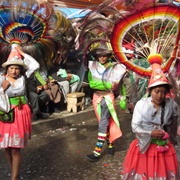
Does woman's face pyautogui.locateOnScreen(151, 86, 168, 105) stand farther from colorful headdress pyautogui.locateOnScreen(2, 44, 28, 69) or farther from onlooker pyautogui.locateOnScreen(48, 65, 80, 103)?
onlooker pyautogui.locateOnScreen(48, 65, 80, 103)

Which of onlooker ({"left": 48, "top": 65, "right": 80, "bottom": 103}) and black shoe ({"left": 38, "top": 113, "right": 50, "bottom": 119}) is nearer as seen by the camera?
black shoe ({"left": 38, "top": 113, "right": 50, "bottom": 119})

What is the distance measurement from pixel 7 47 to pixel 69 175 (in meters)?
2.09

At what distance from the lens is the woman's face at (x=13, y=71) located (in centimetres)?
415

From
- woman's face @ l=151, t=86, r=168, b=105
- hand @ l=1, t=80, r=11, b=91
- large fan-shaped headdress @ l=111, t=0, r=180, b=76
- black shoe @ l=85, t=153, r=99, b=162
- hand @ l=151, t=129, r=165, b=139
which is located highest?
large fan-shaped headdress @ l=111, t=0, r=180, b=76

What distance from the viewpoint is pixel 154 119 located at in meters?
3.33

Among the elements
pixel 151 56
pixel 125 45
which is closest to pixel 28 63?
pixel 125 45

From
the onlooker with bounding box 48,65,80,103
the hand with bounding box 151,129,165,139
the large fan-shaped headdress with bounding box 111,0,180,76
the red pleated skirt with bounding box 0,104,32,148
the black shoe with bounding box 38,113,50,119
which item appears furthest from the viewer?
the onlooker with bounding box 48,65,80,103

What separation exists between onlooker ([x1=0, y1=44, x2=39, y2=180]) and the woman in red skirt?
1526 millimetres

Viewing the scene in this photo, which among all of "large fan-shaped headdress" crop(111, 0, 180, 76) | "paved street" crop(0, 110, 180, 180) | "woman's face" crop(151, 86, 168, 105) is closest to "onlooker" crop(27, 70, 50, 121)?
"paved street" crop(0, 110, 180, 180)

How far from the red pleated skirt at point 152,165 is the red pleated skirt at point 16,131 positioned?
146cm

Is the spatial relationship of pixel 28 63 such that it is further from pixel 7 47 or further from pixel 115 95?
pixel 115 95

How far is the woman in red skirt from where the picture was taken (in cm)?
330

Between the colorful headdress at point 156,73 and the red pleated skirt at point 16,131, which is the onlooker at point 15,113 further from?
the colorful headdress at point 156,73

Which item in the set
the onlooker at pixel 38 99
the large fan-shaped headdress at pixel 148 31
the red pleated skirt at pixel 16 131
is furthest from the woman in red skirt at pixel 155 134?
the onlooker at pixel 38 99
